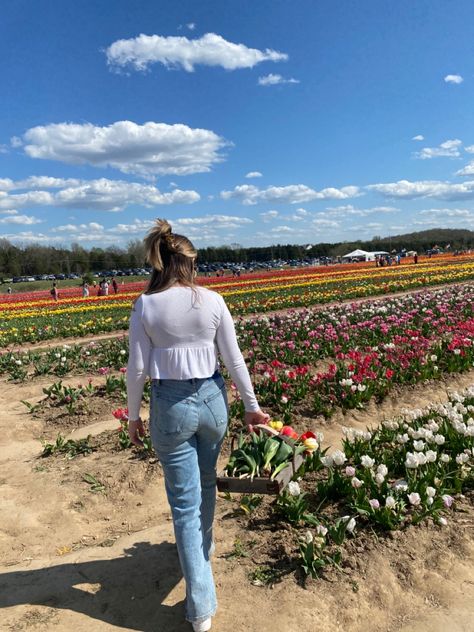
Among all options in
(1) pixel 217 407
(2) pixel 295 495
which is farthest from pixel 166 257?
(2) pixel 295 495

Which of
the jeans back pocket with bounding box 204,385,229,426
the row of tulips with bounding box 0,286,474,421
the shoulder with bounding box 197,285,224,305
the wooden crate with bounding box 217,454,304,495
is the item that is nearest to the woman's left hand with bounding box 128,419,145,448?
the jeans back pocket with bounding box 204,385,229,426

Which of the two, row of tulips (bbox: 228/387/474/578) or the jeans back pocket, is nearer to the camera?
the jeans back pocket

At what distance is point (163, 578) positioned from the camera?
11.2ft

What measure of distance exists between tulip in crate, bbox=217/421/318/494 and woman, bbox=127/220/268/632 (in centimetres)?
39

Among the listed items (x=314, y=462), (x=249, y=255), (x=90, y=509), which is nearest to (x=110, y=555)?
(x=90, y=509)

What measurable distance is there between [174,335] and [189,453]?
0.68 meters

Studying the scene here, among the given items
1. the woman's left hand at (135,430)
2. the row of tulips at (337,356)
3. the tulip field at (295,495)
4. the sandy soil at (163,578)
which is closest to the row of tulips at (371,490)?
the tulip field at (295,495)

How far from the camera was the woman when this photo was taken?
2.84 metres

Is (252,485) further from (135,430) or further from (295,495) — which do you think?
(135,430)

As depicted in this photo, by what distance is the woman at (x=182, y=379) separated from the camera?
2838mm

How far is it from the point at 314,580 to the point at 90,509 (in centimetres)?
235

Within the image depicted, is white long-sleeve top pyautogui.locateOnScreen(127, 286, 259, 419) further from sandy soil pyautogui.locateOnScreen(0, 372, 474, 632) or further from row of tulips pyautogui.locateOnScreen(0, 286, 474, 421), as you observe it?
row of tulips pyautogui.locateOnScreen(0, 286, 474, 421)

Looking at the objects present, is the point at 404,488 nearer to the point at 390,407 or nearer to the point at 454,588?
the point at 454,588

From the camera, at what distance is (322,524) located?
3613mm
